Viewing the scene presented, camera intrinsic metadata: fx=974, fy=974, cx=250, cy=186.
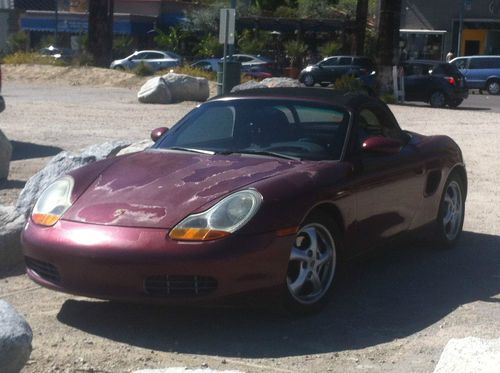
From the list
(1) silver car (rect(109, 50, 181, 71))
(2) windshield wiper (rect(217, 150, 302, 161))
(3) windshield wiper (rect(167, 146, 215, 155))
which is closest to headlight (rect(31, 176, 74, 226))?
(3) windshield wiper (rect(167, 146, 215, 155))

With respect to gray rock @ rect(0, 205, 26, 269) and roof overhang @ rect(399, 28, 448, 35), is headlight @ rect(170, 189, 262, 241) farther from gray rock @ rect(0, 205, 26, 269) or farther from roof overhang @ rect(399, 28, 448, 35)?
roof overhang @ rect(399, 28, 448, 35)

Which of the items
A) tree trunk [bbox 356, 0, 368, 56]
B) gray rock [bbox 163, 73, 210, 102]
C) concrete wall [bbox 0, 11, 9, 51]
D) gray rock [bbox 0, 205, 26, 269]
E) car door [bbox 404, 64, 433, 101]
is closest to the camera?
gray rock [bbox 0, 205, 26, 269]

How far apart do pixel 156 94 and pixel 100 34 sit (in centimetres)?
1162

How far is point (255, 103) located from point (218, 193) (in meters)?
1.51

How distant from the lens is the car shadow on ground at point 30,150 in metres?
12.7

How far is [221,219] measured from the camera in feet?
18.4

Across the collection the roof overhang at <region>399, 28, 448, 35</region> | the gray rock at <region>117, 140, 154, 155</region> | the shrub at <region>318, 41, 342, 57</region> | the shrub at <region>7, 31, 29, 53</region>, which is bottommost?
the gray rock at <region>117, 140, 154, 155</region>

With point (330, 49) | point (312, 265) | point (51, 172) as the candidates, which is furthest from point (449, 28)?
point (312, 265)

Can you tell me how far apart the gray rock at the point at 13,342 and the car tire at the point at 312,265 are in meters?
1.78

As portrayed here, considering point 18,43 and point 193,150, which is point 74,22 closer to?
point 18,43

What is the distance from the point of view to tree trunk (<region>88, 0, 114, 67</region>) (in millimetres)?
33406

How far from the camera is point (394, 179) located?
7.01m

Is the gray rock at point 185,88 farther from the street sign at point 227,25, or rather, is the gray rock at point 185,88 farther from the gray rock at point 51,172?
the gray rock at point 51,172

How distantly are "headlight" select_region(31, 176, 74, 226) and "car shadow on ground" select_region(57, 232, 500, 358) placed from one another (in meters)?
0.61
